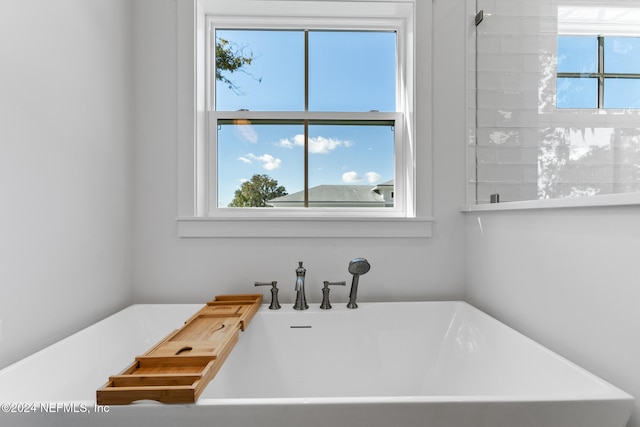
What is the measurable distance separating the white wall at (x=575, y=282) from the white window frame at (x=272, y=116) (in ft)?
1.44

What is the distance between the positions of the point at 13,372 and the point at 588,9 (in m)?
1.92

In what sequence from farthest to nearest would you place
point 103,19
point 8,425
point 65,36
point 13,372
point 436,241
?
1. point 436,241
2. point 103,19
3. point 65,36
4. point 13,372
5. point 8,425

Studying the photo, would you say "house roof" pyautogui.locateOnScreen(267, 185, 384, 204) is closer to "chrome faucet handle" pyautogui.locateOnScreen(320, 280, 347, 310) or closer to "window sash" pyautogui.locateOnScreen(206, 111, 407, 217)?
"window sash" pyautogui.locateOnScreen(206, 111, 407, 217)

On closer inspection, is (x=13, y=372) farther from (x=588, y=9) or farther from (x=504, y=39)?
(x=504, y=39)

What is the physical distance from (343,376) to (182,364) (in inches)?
30.0

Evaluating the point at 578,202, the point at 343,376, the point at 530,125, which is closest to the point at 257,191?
the point at 343,376

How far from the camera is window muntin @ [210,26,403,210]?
1.85 metres

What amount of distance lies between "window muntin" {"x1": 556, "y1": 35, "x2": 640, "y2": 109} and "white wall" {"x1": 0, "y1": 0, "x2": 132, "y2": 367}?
66.1 inches

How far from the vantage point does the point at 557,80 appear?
1.19 metres

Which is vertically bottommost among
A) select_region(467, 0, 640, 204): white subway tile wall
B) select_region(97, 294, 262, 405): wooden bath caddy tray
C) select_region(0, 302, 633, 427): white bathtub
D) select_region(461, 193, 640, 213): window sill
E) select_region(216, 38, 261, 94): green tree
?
select_region(0, 302, 633, 427): white bathtub

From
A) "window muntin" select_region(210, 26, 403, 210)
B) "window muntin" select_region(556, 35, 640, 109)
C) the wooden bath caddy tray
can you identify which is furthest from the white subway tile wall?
the wooden bath caddy tray

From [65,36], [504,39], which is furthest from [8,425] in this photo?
[504,39]

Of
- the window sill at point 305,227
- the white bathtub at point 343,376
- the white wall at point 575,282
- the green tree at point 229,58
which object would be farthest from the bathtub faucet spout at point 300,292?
the green tree at point 229,58

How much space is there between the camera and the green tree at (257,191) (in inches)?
72.8
